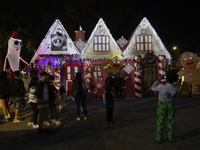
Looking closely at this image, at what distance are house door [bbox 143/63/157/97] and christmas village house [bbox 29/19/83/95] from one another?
4.62m

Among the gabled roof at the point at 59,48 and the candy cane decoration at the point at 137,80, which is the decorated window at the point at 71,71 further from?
the candy cane decoration at the point at 137,80

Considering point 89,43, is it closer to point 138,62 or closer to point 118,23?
point 138,62

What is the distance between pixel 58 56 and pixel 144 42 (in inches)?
244

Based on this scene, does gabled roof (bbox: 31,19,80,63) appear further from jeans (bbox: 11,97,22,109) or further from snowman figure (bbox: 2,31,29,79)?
jeans (bbox: 11,97,22,109)

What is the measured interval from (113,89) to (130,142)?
24.2 feet

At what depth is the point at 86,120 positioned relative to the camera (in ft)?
19.5

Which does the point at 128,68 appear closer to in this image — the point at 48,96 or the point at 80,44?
the point at 80,44

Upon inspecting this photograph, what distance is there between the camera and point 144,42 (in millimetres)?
11523

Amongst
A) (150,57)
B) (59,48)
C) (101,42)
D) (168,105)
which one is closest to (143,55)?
(150,57)

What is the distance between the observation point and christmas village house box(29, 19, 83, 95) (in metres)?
11.3

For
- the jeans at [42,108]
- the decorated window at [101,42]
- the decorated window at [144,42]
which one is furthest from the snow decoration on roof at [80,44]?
the jeans at [42,108]

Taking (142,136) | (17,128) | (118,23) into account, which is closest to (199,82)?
(142,136)

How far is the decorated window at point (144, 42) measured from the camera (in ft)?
37.8

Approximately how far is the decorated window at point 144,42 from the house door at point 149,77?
118 centimetres
